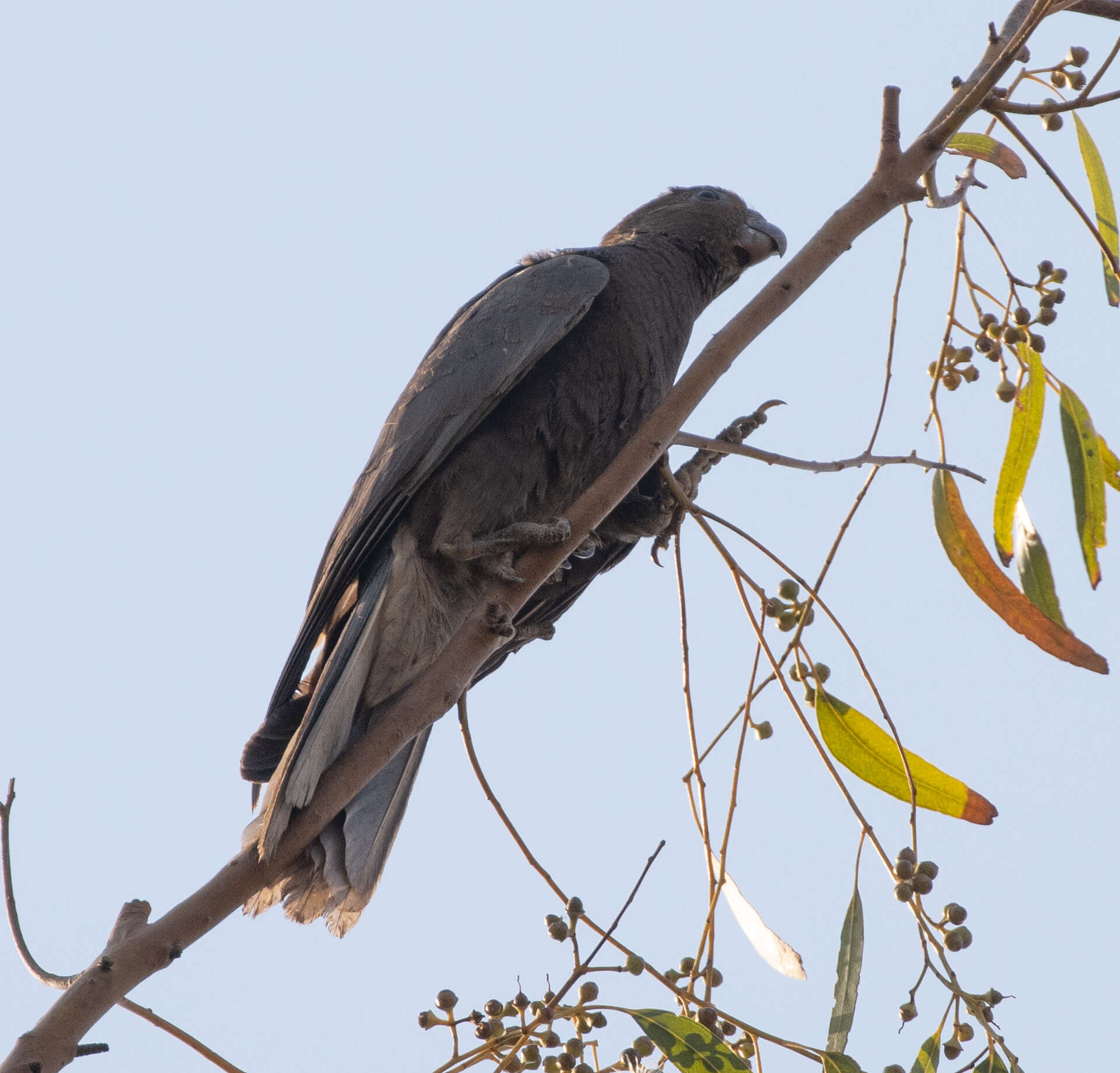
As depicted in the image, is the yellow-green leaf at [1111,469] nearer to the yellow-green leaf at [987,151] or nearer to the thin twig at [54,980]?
the yellow-green leaf at [987,151]

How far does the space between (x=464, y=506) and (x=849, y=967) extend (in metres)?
1.24

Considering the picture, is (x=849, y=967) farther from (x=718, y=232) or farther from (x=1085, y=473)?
(x=718, y=232)

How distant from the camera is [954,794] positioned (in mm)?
2471

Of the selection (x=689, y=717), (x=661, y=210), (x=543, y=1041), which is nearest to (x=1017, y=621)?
(x=689, y=717)

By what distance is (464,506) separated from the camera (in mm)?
2797

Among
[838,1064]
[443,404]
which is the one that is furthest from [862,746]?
[443,404]

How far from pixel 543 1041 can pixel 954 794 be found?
1.00 m

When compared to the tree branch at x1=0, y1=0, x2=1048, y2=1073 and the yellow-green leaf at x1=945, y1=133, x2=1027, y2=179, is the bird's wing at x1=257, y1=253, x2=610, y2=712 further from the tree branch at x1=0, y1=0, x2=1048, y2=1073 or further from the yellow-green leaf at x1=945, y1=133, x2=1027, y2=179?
the yellow-green leaf at x1=945, y1=133, x2=1027, y2=179

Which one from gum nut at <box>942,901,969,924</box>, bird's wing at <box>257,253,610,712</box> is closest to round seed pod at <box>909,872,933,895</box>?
gum nut at <box>942,901,969,924</box>

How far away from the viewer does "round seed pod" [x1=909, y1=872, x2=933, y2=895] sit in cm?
208

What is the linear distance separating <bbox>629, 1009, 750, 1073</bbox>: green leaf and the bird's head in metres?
2.18

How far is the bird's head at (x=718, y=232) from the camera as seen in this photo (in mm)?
3564

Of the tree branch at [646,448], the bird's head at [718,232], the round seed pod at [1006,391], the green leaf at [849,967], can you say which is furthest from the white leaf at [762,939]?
the bird's head at [718,232]

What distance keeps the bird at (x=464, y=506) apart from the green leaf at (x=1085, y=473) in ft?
2.95
